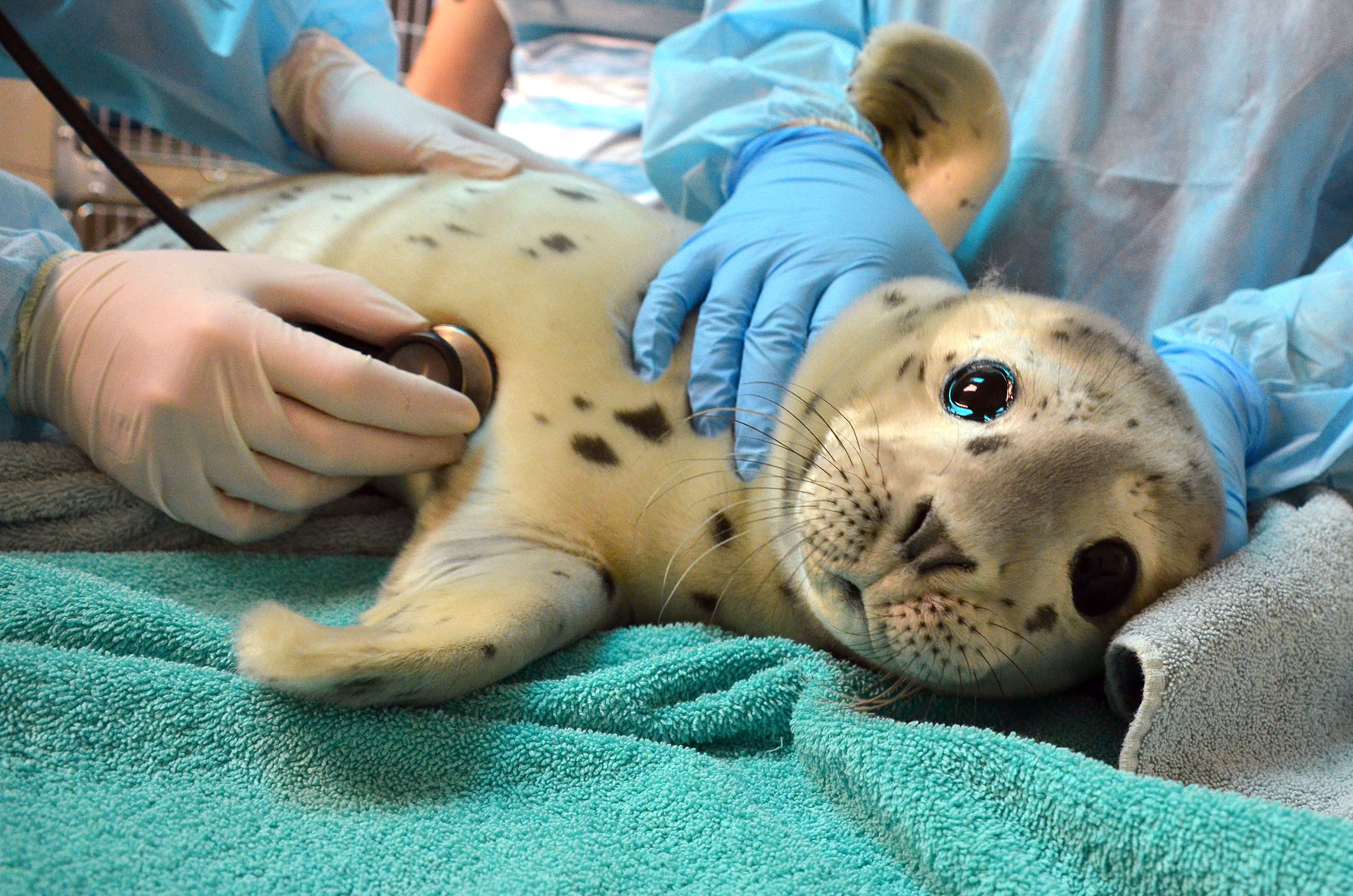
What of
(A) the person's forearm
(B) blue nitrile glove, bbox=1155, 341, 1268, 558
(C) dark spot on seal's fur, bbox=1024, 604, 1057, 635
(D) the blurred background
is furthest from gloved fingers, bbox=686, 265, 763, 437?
(A) the person's forearm

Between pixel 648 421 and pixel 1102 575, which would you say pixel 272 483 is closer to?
pixel 648 421

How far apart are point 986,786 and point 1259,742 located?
380 millimetres

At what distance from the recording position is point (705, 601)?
1255mm

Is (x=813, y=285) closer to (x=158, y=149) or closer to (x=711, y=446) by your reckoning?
(x=711, y=446)

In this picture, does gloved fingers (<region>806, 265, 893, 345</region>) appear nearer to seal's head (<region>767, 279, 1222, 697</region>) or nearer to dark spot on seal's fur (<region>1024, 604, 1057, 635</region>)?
seal's head (<region>767, 279, 1222, 697</region>)

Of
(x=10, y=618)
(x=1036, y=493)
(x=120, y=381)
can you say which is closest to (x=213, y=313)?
(x=120, y=381)

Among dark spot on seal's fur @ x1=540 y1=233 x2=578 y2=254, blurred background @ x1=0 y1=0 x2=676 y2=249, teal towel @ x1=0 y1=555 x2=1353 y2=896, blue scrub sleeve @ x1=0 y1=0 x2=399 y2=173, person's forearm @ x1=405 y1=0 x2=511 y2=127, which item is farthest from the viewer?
person's forearm @ x1=405 y1=0 x2=511 y2=127

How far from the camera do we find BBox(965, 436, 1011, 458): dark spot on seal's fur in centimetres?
99

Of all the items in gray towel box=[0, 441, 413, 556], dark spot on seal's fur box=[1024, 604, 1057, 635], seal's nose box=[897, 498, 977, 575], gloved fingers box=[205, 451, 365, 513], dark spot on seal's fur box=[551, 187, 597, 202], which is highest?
dark spot on seal's fur box=[551, 187, 597, 202]

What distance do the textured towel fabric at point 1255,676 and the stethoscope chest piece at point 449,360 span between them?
840mm

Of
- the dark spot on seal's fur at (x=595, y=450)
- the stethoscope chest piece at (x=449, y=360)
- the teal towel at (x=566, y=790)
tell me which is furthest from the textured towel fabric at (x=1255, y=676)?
the stethoscope chest piece at (x=449, y=360)

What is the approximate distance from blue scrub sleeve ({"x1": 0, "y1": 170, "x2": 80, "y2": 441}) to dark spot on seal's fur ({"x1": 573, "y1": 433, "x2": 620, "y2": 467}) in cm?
77

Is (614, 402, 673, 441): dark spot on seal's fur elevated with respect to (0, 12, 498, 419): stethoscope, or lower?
lower

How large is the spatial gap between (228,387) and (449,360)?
27 cm
